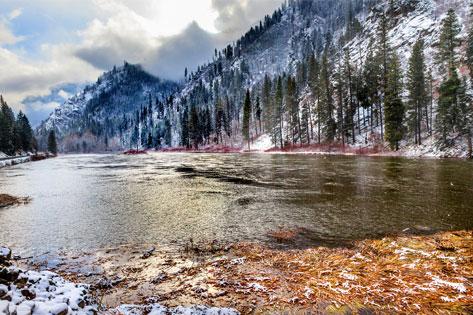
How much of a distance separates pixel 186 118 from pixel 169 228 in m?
114

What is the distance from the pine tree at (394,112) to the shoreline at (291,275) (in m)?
44.7

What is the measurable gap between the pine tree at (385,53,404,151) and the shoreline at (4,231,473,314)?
44714 mm

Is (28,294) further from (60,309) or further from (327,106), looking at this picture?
(327,106)

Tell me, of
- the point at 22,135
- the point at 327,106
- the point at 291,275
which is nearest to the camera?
the point at 291,275

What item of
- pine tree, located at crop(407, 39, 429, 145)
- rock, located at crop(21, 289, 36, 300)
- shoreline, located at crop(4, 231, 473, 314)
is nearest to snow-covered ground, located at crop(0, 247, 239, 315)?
rock, located at crop(21, 289, 36, 300)

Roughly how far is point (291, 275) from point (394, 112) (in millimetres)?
52604

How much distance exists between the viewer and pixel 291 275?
8391 millimetres

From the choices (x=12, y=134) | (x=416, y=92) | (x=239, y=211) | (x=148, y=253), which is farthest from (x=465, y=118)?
(x=12, y=134)

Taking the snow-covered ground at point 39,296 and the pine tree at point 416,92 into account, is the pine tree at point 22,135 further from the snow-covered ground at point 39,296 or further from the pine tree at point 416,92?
the pine tree at point 416,92

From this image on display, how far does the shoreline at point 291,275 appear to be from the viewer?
682 centimetres

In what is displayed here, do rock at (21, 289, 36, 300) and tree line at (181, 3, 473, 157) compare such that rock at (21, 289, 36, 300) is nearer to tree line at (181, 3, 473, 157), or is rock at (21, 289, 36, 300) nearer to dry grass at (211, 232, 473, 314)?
dry grass at (211, 232, 473, 314)

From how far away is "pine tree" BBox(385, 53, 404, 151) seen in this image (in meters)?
51.1

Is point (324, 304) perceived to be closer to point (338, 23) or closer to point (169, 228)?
point (169, 228)

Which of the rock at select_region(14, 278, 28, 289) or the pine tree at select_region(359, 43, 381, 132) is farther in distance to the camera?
the pine tree at select_region(359, 43, 381, 132)
